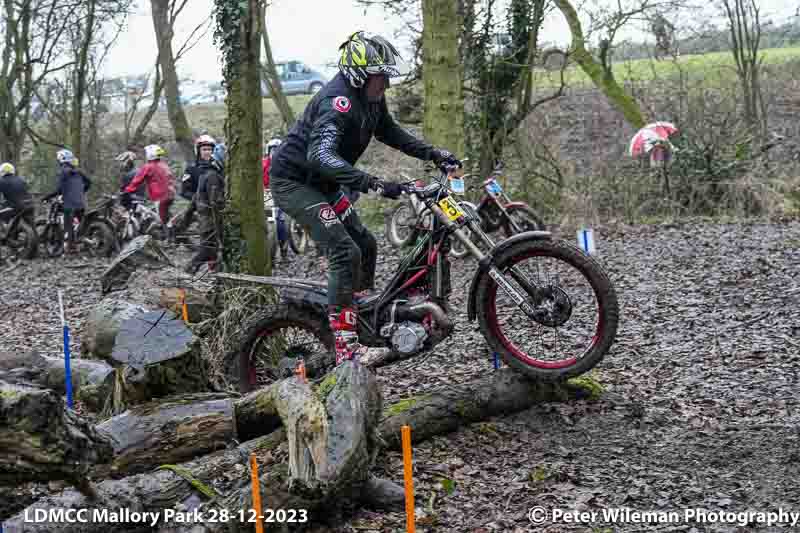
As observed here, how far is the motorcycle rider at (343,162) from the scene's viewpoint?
219 inches

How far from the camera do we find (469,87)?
16.6m

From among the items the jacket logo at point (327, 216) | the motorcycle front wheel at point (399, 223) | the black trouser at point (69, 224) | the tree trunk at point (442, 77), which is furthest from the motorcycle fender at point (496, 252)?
the black trouser at point (69, 224)

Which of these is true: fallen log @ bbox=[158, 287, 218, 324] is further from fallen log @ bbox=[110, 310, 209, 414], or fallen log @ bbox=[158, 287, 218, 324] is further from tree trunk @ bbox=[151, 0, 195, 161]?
tree trunk @ bbox=[151, 0, 195, 161]

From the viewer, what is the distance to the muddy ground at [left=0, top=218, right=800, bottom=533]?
14.8 ft

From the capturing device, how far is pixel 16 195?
18.3m

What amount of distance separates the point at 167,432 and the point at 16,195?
15.0 m

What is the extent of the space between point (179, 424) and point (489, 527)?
1.73 meters

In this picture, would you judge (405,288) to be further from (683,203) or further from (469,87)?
(469,87)

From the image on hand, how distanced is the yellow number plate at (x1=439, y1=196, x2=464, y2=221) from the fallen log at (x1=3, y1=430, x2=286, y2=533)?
1.71 metres

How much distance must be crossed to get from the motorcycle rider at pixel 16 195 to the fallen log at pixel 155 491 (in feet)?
49.0

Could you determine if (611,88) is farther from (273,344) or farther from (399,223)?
(273,344)

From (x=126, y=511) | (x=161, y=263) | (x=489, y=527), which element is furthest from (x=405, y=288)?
(x=161, y=263)

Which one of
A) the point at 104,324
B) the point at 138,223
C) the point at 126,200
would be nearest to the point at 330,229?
the point at 104,324

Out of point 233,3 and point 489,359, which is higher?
point 233,3
